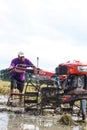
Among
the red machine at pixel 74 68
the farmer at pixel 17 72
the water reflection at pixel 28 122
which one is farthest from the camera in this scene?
the farmer at pixel 17 72

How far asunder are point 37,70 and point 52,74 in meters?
0.43

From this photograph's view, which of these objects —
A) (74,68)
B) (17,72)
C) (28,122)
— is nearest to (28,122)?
(28,122)

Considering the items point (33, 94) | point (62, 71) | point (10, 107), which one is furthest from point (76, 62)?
point (10, 107)

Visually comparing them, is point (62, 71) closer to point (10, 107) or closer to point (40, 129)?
point (10, 107)

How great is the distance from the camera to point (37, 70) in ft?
43.7

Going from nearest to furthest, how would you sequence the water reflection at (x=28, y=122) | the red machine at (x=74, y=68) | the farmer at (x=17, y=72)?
the water reflection at (x=28, y=122), the red machine at (x=74, y=68), the farmer at (x=17, y=72)

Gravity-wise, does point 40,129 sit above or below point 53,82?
below

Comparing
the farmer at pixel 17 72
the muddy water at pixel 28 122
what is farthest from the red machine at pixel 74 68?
the farmer at pixel 17 72

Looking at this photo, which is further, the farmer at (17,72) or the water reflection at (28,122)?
the farmer at (17,72)

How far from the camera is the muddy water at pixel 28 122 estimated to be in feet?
32.7

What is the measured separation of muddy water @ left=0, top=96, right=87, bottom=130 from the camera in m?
9.97

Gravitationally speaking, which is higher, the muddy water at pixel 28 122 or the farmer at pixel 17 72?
the farmer at pixel 17 72

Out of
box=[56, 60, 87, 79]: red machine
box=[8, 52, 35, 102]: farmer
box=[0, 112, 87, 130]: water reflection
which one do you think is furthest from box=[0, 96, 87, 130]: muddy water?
box=[8, 52, 35, 102]: farmer

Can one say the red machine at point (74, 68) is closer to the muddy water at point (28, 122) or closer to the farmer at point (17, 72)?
the muddy water at point (28, 122)
